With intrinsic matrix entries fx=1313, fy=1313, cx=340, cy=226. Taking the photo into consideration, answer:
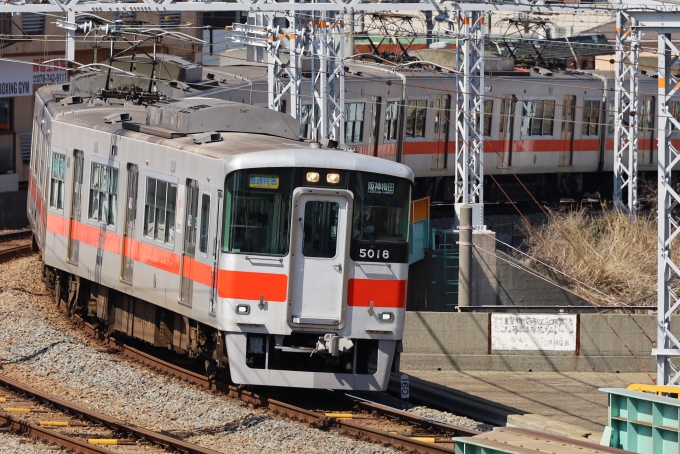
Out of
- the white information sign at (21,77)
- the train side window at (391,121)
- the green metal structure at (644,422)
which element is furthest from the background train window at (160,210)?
the white information sign at (21,77)

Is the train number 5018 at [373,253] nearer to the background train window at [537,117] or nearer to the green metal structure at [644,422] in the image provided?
the green metal structure at [644,422]

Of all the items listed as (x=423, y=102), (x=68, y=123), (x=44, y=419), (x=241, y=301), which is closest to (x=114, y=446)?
(x=44, y=419)

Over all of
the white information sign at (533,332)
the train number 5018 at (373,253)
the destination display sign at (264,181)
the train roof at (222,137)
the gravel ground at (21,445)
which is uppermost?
the train roof at (222,137)

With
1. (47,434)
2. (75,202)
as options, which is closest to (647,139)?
(75,202)

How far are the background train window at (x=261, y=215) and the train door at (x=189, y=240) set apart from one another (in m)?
0.77

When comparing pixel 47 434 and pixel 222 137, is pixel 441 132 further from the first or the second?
pixel 47 434

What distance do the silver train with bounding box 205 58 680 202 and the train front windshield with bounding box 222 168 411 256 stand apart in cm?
1178

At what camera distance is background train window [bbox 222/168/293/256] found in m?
12.2

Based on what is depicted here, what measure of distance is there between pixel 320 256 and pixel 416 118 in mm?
16823

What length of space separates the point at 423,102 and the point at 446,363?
12903 mm

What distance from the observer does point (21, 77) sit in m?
30.1

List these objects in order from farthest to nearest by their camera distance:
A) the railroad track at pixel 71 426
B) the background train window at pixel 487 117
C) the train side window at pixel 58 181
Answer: the background train window at pixel 487 117 < the train side window at pixel 58 181 < the railroad track at pixel 71 426

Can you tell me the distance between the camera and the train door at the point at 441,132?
29141 mm

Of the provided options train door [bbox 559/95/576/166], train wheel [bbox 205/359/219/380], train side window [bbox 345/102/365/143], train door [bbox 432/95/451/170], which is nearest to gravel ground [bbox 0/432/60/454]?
train wheel [bbox 205/359/219/380]
